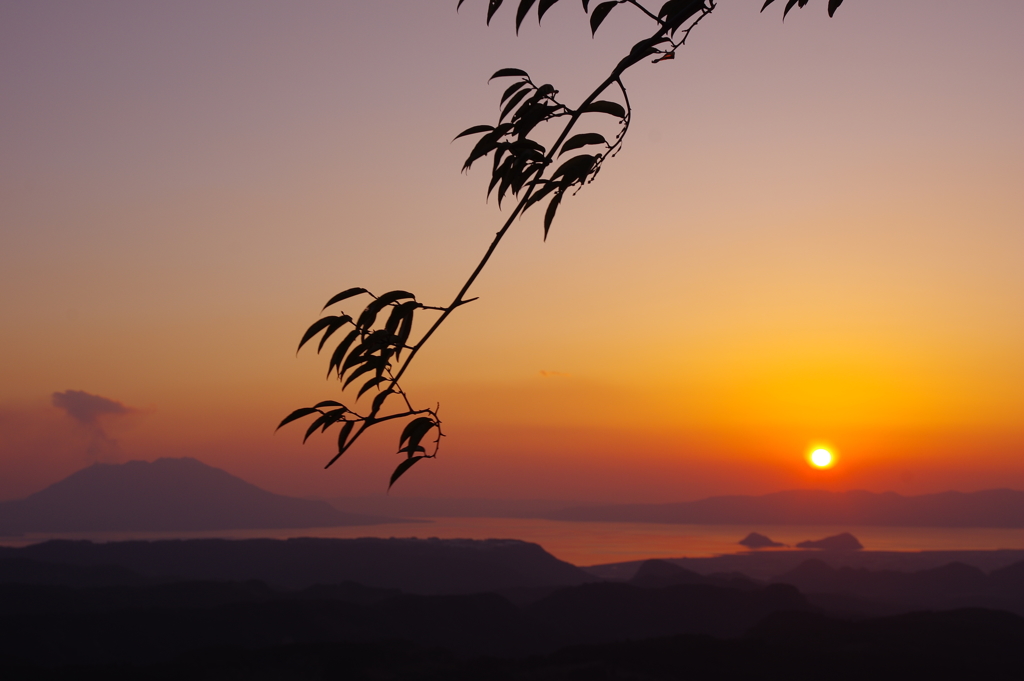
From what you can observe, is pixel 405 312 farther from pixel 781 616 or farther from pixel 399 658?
pixel 781 616

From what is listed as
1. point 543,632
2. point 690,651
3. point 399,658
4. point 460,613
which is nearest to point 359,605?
point 460,613

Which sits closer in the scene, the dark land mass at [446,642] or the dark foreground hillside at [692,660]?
the dark foreground hillside at [692,660]

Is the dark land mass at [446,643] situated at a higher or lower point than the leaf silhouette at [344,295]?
lower

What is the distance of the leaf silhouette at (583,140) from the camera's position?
13.2 ft

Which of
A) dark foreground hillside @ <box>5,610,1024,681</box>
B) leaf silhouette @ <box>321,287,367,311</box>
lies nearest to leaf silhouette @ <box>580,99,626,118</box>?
leaf silhouette @ <box>321,287,367,311</box>

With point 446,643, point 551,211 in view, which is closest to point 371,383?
point 551,211

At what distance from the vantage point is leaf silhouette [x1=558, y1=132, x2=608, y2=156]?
403cm

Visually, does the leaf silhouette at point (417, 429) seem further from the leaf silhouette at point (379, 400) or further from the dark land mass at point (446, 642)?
the dark land mass at point (446, 642)

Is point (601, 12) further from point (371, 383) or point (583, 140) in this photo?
point (371, 383)

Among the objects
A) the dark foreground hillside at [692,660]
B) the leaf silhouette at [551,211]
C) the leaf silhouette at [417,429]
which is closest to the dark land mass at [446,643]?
the dark foreground hillside at [692,660]

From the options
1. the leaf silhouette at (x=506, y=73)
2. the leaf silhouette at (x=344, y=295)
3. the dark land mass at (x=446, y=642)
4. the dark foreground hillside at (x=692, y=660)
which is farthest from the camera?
the dark land mass at (x=446, y=642)

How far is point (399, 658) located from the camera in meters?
143

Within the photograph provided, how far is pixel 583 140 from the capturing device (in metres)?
4.05

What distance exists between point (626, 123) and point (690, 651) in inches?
6063
